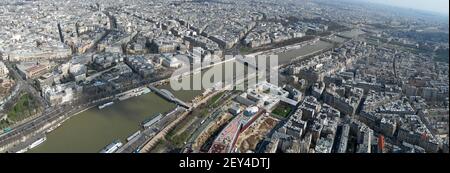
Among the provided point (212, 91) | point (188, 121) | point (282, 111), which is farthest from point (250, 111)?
point (212, 91)

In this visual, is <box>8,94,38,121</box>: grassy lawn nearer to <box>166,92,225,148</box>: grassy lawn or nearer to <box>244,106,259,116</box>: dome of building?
<box>166,92,225,148</box>: grassy lawn

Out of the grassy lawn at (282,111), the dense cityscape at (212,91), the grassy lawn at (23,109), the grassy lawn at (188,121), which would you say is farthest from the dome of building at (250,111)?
the grassy lawn at (23,109)

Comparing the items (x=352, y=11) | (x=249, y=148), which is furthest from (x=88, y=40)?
(x=352, y=11)

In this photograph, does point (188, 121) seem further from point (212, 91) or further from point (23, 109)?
point (23, 109)

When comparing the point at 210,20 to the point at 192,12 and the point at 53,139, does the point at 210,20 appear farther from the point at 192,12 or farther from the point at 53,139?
the point at 53,139

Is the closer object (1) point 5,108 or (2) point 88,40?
(1) point 5,108

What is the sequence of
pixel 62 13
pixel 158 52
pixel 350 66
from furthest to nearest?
pixel 62 13 → pixel 158 52 → pixel 350 66

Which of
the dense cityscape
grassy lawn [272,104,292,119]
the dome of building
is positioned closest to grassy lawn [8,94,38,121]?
the dense cityscape
